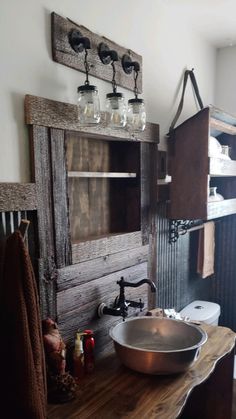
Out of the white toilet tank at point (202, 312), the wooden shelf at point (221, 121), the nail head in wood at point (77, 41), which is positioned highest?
the nail head in wood at point (77, 41)

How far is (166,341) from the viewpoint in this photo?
1.58 meters

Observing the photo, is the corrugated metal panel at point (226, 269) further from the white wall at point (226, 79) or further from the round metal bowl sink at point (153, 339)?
the round metal bowl sink at point (153, 339)

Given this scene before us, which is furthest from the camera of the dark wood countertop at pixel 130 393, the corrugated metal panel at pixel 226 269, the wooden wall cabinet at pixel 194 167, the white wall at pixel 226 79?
the corrugated metal panel at pixel 226 269

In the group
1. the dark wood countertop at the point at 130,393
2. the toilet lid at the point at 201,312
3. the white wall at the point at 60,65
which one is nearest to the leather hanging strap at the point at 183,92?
the white wall at the point at 60,65

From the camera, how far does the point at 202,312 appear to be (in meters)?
2.33

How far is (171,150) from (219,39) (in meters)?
1.04

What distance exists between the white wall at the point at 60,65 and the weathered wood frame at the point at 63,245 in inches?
2.3

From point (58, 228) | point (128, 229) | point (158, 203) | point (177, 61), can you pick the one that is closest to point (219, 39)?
point (177, 61)

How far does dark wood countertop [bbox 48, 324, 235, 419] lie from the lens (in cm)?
112

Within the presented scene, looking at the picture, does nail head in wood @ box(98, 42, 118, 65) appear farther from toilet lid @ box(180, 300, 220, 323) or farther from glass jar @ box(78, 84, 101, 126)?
toilet lid @ box(180, 300, 220, 323)

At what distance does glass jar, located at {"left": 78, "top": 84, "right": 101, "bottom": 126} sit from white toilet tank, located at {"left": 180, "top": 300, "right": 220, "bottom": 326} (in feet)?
4.89

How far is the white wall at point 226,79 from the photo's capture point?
257cm

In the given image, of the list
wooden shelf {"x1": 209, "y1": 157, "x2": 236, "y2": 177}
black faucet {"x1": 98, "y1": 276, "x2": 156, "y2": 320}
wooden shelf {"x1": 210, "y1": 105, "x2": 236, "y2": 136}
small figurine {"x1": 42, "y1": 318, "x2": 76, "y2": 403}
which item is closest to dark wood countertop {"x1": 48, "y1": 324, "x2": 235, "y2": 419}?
small figurine {"x1": 42, "y1": 318, "x2": 76, "y2": 403}

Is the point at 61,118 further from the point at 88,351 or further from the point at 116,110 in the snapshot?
the point at 88,351
